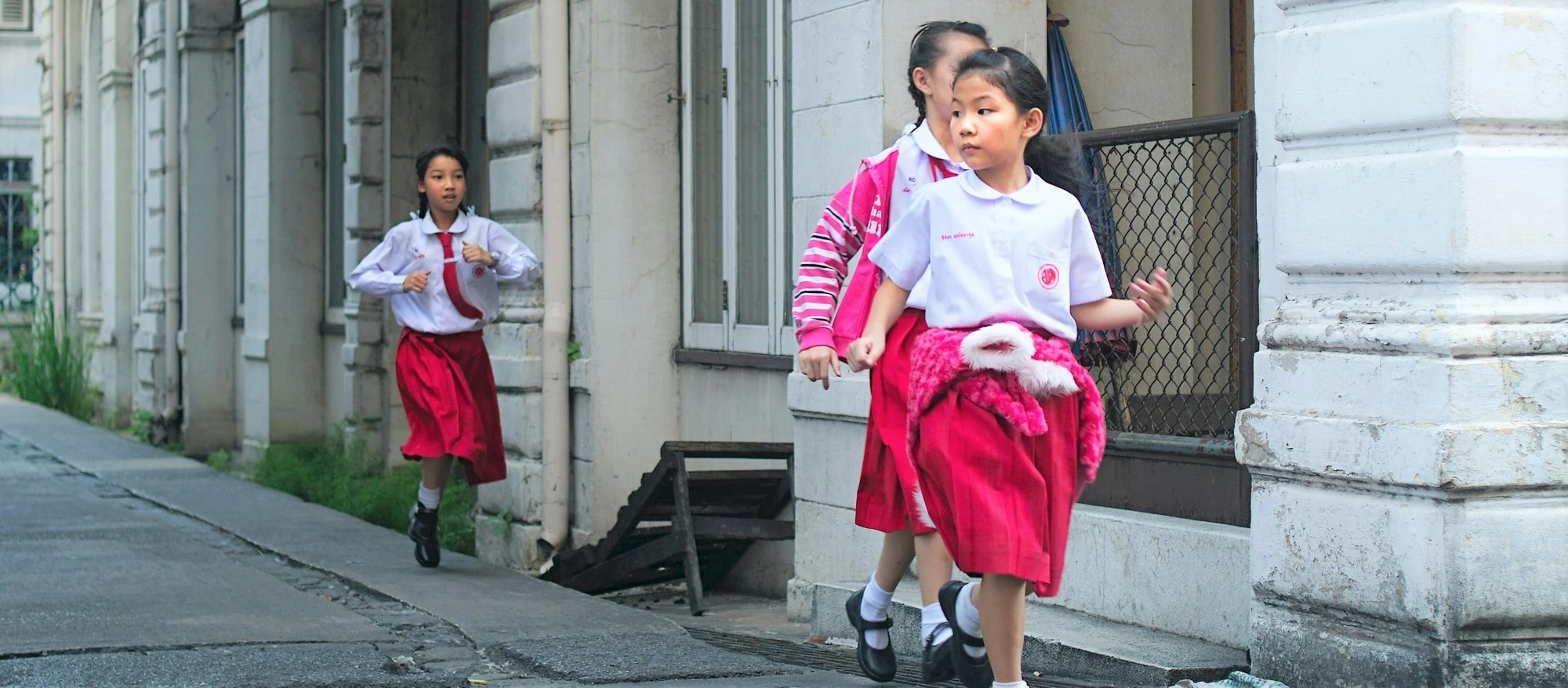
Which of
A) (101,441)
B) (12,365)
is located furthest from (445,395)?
(12,365)

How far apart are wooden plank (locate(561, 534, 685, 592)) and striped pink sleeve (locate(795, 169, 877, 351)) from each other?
100 inches

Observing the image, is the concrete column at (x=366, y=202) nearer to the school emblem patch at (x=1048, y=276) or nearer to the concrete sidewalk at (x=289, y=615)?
the concrete sidewalk at (x=289, y=615)

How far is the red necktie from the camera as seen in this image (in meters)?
8.19

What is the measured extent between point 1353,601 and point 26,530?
23.3ft

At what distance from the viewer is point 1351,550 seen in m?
4.64

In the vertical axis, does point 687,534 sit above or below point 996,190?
below

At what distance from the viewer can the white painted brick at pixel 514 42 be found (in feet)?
28.8

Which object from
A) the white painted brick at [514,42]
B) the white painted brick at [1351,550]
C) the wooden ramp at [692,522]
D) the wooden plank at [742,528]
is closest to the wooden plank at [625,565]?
the wooden ramp at [692,522]

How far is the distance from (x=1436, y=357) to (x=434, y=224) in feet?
16.2

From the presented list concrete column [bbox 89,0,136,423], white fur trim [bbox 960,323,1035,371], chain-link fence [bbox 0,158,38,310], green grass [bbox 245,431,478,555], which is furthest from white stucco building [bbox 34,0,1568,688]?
chain-link fence [bbox 0,158,38,310]

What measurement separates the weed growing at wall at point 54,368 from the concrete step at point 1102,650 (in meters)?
15.5

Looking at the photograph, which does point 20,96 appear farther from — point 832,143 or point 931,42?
point 931,42

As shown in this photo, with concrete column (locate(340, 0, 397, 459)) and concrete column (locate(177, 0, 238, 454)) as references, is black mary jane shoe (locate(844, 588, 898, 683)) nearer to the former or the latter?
concrete column (locate(340, 0, 397, 459))

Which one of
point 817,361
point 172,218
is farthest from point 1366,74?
point 172,218
